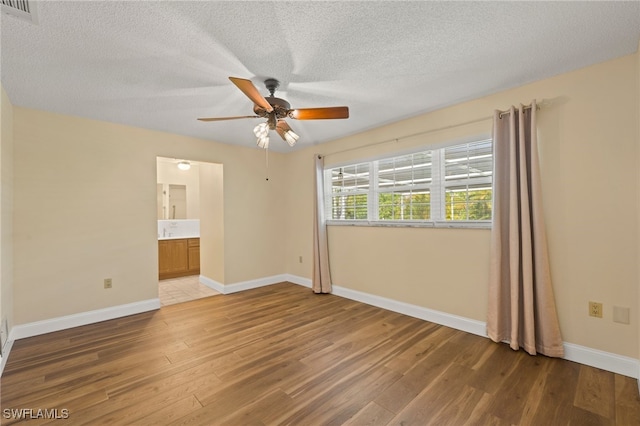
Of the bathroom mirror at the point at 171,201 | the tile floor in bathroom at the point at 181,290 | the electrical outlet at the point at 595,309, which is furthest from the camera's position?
the bathroom mirror at the point at 171,201

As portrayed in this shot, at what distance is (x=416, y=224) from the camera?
3.41m

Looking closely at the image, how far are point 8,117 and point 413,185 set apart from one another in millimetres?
4390

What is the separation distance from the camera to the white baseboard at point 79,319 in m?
2.91

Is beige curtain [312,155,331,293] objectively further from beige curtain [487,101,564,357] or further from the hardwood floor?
beige curtain [487,101,564,357]

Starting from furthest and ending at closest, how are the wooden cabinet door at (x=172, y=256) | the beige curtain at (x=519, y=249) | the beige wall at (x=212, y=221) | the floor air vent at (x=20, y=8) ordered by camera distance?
the wooden cabinet door at (x=172, y=256)
the beige wall at (x=212, y=221)
the beige curtain at (x=519, y=249)
the floor air vent at (x=20, y=8)

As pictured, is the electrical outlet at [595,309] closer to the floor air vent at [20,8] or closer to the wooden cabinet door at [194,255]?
the floor air vent at [20,8]

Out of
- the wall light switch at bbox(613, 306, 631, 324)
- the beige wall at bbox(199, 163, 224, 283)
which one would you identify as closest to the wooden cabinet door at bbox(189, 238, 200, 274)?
the beige wall at bbox(199, 163, 224, 283)

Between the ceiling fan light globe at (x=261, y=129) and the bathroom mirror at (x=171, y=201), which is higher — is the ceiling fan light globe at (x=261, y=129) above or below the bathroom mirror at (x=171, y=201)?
above

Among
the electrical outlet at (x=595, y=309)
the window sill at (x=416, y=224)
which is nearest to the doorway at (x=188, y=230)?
the window sill at (x=416, y=224)

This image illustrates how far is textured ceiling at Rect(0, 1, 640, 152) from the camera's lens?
1.63m

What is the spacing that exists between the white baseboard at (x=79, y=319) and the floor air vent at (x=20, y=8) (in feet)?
9.82

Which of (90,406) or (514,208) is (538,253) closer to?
(514,208)

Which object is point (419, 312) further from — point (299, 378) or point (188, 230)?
point (188, 230)

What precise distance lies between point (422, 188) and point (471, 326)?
5.35 ft
